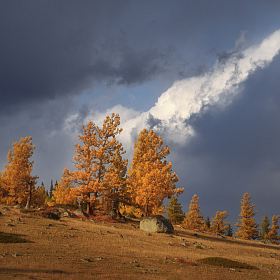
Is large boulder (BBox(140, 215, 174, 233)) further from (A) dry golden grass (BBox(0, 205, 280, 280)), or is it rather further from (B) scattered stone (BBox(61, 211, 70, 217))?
(A) dry golden grass (BBox(0, 205, 280, 280))

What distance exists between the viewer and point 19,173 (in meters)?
51.6

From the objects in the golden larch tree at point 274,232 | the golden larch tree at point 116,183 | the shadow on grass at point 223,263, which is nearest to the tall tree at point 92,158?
the golden larch tree at point 116,183

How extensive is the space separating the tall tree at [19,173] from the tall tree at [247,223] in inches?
1890

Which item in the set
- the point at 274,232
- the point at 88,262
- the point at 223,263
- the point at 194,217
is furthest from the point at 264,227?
the point at 88,262

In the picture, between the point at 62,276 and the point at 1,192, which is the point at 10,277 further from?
the point at 1,192

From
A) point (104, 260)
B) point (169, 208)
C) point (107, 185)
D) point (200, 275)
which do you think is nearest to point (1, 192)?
point (107, 185)

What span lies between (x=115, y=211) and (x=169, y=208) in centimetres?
2699

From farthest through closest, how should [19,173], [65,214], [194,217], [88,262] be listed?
[194,217], [19,173], [65,214], [88,262]

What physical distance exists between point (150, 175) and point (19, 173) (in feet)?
92.3

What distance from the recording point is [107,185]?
42.0m

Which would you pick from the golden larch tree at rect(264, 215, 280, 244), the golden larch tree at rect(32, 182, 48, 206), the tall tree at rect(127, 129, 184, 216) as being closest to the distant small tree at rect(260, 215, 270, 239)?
the golden larch tree at rect(264, 215, 280, 244)

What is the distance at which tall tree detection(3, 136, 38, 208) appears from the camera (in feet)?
167

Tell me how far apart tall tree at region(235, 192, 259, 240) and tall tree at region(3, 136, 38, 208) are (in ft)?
158

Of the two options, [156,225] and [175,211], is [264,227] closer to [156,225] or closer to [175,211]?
[175,211]
